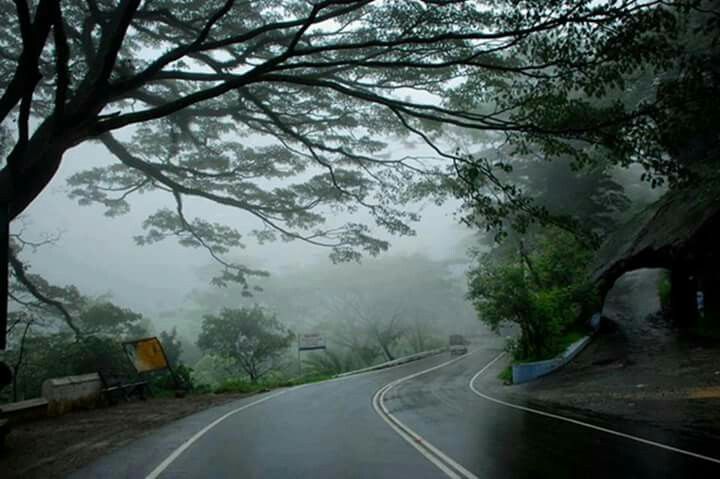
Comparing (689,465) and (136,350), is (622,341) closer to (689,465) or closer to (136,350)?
(689,465)

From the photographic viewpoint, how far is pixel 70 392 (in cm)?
1313

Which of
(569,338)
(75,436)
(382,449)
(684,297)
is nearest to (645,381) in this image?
(569,338)

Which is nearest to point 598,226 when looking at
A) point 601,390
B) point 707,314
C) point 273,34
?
point 707,314

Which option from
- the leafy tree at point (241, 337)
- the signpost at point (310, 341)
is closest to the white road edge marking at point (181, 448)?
the signpost at point (310, 341)

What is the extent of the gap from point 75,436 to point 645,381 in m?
15.0

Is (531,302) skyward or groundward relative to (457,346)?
skyward

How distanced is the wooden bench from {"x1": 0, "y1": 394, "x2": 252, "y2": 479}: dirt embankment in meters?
0.52

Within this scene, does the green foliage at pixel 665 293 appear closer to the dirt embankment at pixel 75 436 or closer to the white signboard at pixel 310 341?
the white signboard at pixel 310 341

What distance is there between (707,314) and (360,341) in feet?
116

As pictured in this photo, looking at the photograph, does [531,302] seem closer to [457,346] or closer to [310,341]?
[310,341]

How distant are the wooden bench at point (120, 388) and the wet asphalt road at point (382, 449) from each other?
421 centimetres

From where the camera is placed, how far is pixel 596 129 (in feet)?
28.1

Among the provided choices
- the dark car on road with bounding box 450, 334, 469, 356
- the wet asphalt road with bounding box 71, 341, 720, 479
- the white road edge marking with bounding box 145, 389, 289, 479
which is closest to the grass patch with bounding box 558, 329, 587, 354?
the wet asphalt road with bounding box 71, 341, 720, 479

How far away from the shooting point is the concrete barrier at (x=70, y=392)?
490 inches
